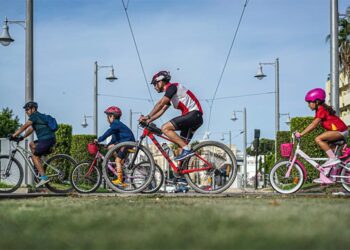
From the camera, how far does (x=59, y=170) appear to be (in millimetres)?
11641

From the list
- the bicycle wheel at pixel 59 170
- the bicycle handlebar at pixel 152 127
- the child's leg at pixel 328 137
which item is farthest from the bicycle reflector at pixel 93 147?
the child's leg at pixel 328 137

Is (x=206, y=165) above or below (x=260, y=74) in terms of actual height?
below

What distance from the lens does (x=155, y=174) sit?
10258 mm

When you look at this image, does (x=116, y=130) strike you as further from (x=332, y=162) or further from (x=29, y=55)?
(x=29, y=55)

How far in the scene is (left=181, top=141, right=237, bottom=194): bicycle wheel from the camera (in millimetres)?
9312

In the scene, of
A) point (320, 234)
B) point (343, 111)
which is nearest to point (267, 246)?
point (320, 234)

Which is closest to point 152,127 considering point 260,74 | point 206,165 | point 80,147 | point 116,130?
point 206,165

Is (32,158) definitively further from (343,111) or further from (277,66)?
(343,111)

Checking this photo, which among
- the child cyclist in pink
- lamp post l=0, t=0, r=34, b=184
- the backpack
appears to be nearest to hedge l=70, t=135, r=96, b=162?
lamp post l=0, t=0, r=34, b=184

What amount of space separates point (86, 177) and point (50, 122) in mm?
1107

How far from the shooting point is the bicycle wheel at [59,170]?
11547mm

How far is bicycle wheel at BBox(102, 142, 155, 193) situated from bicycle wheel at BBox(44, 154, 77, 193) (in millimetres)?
1564

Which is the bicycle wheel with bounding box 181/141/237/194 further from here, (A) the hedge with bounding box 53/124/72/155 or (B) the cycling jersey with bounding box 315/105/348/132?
(A) the hedge with bounding box 53/124/72/155

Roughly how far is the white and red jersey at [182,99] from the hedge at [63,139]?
1400cm
